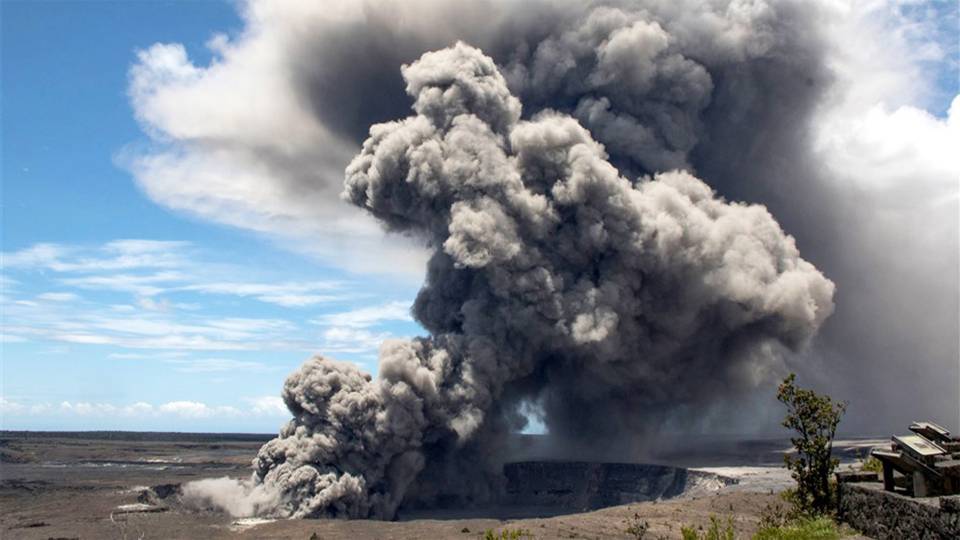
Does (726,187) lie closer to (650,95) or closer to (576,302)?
(650,95)

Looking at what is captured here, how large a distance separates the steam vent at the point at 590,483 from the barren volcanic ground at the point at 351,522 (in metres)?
2.28

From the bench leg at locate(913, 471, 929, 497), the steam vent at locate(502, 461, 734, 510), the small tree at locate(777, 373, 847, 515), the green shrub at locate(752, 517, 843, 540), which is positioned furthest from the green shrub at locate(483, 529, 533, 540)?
the steam vent at locate(502, 461, 734, 510)

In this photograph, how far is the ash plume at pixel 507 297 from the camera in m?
48.1

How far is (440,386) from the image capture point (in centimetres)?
4997

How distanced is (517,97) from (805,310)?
1069 inches

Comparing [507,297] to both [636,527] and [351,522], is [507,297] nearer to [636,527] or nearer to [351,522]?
[351,522]

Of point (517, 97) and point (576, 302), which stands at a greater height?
point (517, 97)

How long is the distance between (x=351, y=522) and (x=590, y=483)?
78.7ft

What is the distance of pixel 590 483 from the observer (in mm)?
58312

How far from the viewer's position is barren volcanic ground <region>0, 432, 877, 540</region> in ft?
112

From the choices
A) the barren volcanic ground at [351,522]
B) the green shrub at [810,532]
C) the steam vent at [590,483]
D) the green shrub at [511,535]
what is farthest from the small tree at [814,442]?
the steam vent at [590,483]

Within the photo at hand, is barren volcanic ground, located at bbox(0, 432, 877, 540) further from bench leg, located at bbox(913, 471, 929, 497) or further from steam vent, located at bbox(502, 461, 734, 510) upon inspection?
bench leg, located at bbox(913, 471, 929, 497)

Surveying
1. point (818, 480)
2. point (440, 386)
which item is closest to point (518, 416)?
point (440, 386)

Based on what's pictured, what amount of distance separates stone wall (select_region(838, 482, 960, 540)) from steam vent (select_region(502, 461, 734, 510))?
116 feet
